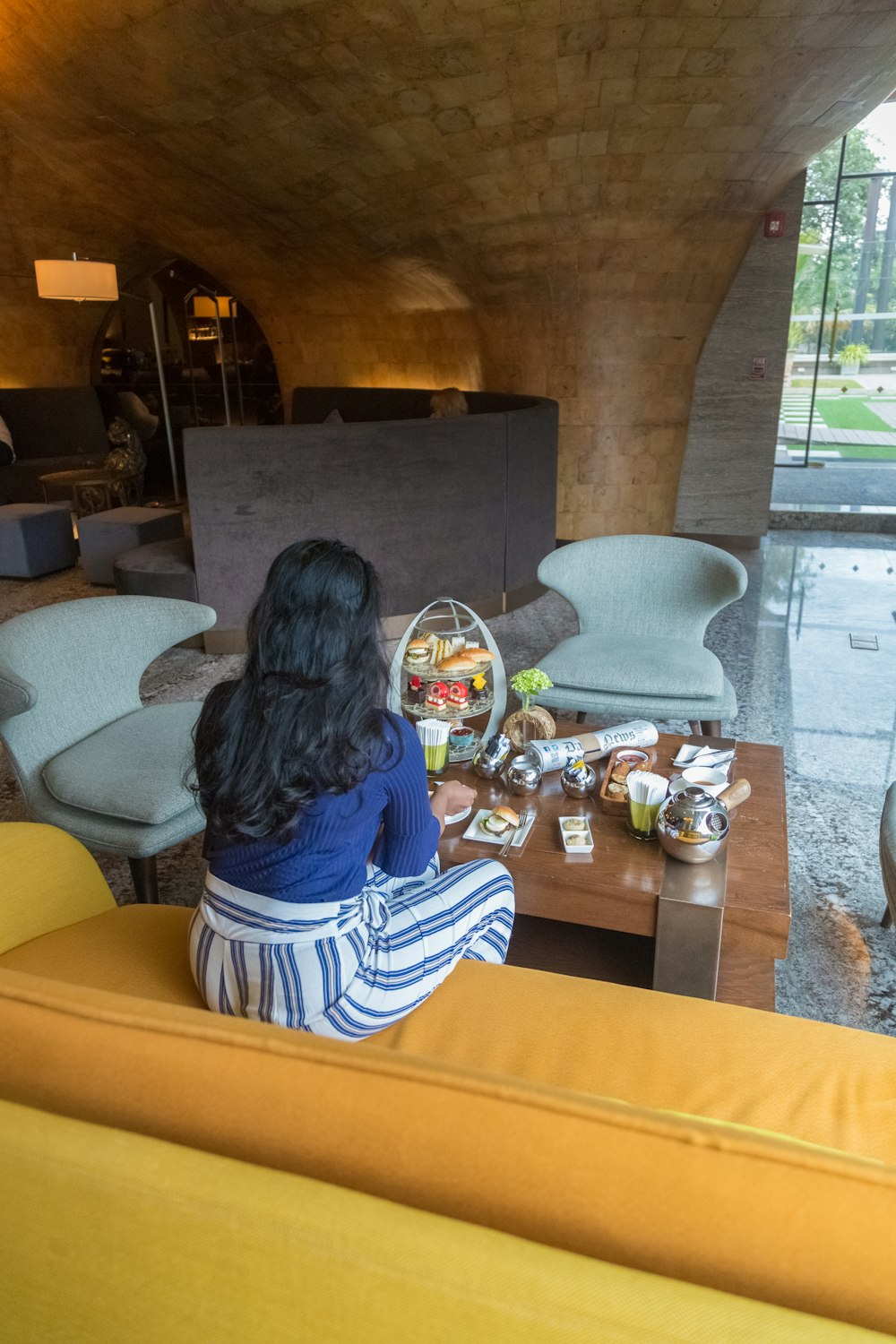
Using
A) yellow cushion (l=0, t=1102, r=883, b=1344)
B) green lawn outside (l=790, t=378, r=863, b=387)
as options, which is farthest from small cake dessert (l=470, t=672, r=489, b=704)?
green lawn outside (l=790, t=378, r=863, b=387)

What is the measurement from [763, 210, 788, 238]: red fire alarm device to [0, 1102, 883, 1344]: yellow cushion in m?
7.48

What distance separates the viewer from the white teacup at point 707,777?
2.37 m

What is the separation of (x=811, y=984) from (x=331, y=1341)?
6.42ft

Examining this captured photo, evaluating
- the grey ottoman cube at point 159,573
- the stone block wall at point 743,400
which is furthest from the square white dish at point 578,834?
the stone block wall at point 743,400

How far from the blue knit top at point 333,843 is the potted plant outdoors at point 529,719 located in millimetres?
994

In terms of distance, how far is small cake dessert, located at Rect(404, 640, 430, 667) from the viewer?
2910 mm

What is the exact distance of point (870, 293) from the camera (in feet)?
Result: 29.6

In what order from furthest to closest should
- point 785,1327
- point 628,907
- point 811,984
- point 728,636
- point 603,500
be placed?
point 603,500 < point 728,636 < point 811,984 < point 628,907 < point 785,1327

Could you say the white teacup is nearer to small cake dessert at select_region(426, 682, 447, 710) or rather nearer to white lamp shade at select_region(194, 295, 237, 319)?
small cake dessert at select_region(426, 682, 447, 710)

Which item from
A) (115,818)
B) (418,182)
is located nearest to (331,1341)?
(115,818)

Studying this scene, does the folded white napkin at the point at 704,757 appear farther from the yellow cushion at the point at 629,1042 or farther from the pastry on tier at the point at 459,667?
the yellow cushion at the point at 629,1042

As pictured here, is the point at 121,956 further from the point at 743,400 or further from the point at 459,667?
the point at 743,400

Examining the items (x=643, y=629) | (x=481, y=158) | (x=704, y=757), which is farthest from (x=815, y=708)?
(x=481, y=158)

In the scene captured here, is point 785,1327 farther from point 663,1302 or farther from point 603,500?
point 603,500
